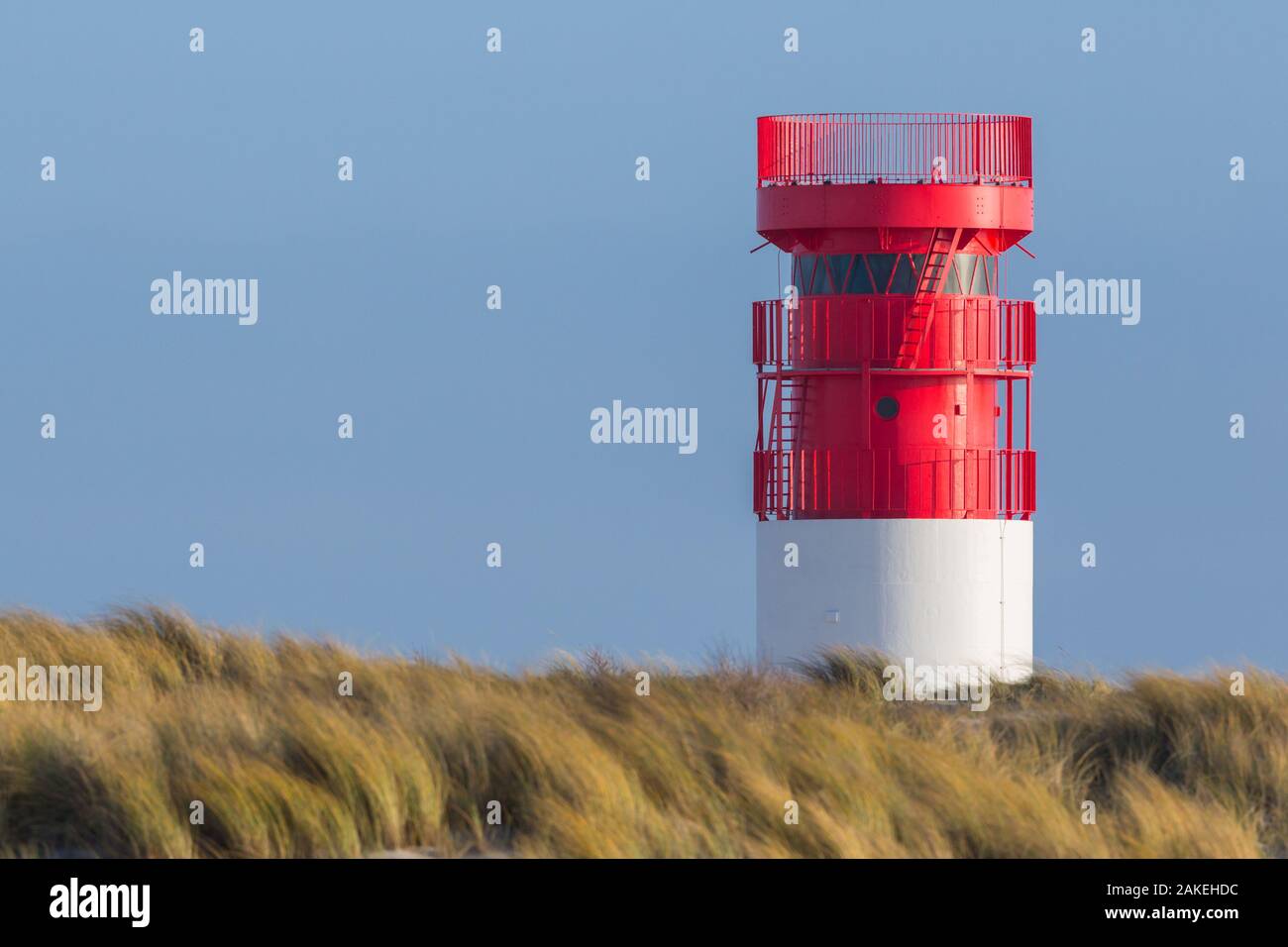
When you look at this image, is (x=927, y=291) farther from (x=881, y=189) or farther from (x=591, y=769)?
(x=591, y=769)

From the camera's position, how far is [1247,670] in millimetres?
15836

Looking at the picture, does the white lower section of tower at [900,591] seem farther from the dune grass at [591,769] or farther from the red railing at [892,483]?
the dune grass at [591,769]

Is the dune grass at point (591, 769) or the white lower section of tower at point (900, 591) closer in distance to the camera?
the dune grass at point (591, 769)

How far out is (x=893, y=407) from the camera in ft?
65.2

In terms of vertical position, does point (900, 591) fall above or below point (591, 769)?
above

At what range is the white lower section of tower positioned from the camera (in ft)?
64.5

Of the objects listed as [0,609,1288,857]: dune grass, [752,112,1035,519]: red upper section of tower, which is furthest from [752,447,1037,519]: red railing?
[0,609,1288,857]: dune grass

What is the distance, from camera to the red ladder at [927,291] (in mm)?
19812

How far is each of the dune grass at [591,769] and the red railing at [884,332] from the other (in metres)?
5.49

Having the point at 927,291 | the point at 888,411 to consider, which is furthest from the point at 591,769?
the point at 927,291

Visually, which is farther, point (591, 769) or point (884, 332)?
point (884, 332)

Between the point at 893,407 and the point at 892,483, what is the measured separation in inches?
26.3

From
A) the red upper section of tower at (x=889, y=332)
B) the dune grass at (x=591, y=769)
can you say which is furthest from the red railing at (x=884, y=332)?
the dune grass at (x=591, y=769)
